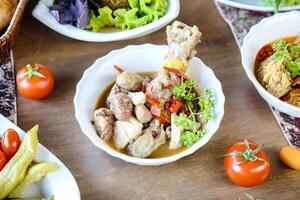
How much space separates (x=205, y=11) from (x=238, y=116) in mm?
602

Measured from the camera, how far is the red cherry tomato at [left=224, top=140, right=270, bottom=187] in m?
1.77

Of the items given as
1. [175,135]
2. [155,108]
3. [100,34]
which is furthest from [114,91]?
[100,34]

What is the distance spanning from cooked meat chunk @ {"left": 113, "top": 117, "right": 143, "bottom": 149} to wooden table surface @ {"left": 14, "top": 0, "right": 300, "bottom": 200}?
87 mm

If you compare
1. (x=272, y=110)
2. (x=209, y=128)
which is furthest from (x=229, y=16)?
(x=209, y=128)

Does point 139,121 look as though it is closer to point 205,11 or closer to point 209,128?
point 209,128

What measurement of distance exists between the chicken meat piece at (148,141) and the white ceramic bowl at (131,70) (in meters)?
0.05

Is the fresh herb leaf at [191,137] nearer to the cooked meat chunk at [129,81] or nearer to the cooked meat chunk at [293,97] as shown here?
the cooked meat chunk at [129,81]

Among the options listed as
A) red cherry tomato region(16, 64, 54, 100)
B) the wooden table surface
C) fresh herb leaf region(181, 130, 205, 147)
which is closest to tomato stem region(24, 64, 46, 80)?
red cherry tomato region(16, 64, 54, 100)

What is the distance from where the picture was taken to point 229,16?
2400mm

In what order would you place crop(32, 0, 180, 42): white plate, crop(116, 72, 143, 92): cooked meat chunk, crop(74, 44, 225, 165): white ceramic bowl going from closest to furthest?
1. crop(74, 44, 225, 165): white ceramic bowl
2. crop(116, 72, 143, 92): cooked meat chunk
3. crop(32, 0, 180, 42): white plate

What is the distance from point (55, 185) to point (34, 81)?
49 centimetres

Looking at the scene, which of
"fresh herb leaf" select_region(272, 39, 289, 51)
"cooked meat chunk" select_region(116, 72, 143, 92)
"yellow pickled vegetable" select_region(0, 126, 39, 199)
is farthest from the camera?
"fresh herb leaf" select_region(272, 39, 289, 51)

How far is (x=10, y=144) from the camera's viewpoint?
5.78 ft

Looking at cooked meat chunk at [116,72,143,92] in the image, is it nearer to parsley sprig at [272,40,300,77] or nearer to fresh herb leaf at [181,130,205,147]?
fresh herb leaf at [181,130,205,147]
